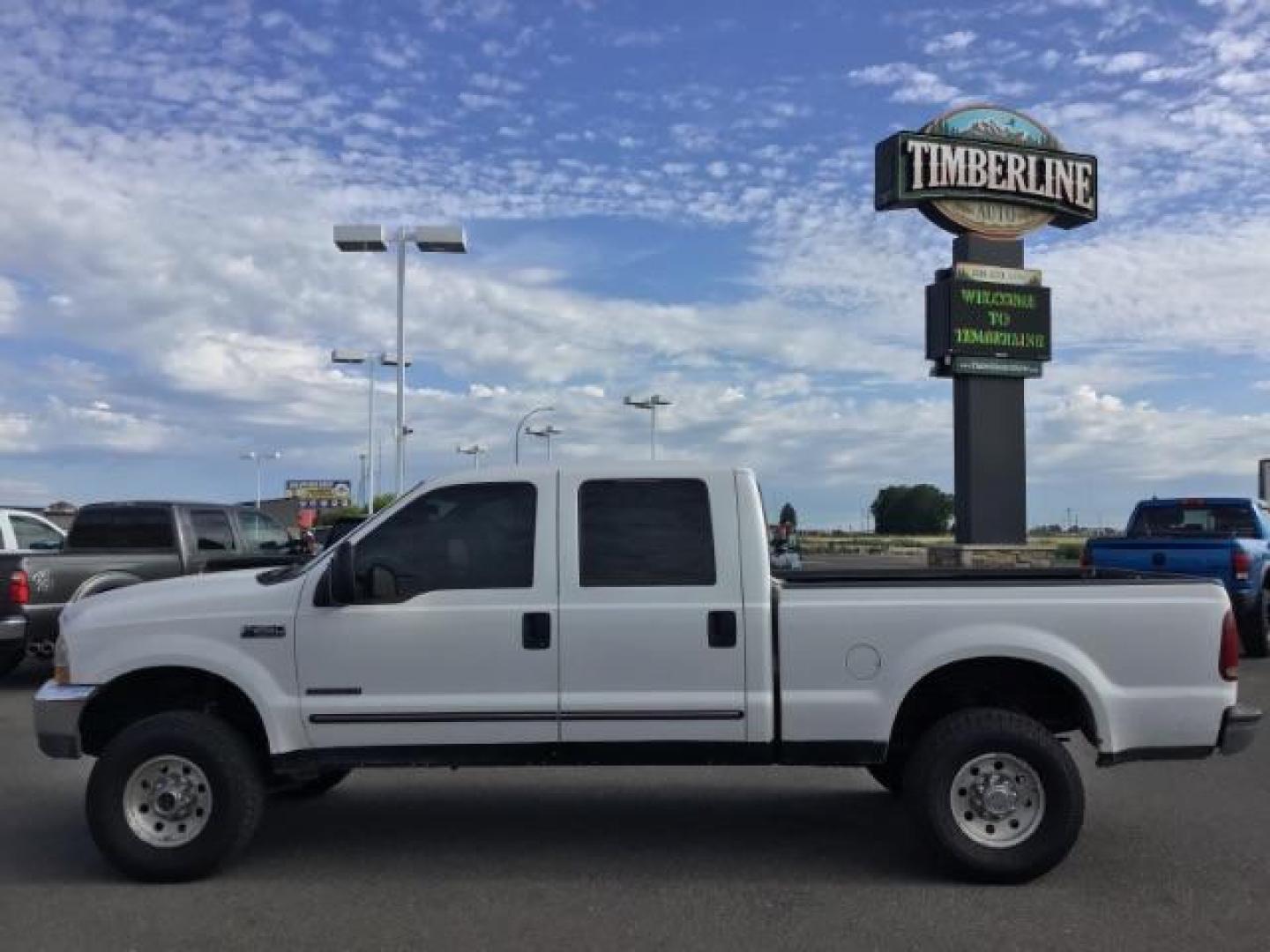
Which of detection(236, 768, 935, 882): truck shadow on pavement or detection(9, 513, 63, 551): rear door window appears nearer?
detection(236, 768, 935, 882): truck shadow on pavement

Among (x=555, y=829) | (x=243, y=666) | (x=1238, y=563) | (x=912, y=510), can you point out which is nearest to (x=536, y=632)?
(x=243, y=666)

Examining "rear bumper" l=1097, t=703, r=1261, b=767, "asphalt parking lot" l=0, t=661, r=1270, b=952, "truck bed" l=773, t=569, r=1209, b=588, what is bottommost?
"asphalt parking lot" l=0, t=661, r=1270, b=952

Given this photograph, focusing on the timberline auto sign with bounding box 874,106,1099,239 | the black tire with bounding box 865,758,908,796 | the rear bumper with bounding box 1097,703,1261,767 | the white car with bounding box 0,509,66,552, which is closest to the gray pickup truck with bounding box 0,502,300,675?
the white car with bounding box 0,509,66,552

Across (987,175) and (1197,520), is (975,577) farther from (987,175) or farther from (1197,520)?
(987,175)

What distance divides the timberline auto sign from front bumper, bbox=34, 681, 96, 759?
92.0ft

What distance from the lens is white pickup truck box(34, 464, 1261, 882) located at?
5816 mm

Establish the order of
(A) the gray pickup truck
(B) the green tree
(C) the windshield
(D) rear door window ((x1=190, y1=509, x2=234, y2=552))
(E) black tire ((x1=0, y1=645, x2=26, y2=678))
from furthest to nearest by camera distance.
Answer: (B) the green tree → (C) the windshield → (D) rear door window ((x1=190, y1=509, x2=234, y2=552)) → (E) black tire ((x1=0, y1=645, x2=26, y2=678)) → (A) the gray pickup truck

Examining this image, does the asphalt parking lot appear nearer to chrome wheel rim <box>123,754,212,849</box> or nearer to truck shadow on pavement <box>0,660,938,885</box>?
truck shadow on pavement <box>0,660,938,885</box>

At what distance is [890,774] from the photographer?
7422 millimetres

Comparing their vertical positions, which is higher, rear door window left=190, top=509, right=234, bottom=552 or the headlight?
rear door window left=190, top=509, right=234, bottom=552

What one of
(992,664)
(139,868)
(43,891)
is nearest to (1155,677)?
(992,664)

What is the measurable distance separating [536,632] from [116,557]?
27.9ft

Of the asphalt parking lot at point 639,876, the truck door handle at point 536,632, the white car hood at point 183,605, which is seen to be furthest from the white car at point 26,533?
the truck door handle at point 536,632

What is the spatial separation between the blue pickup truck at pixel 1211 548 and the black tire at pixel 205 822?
32.5 feet
